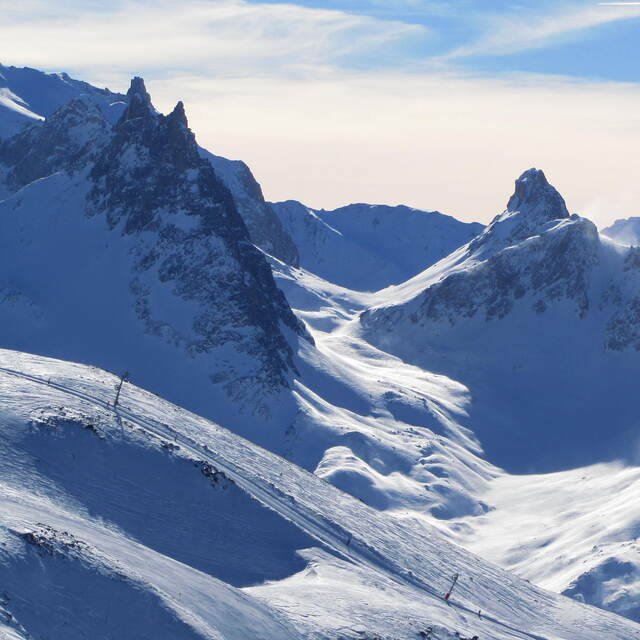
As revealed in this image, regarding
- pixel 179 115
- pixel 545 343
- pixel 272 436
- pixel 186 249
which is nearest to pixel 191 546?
pixel 272 436

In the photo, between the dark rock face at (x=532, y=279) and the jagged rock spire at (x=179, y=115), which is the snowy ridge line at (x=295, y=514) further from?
the dark rock face at (x=532, y=279)

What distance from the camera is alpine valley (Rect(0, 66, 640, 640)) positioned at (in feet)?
167

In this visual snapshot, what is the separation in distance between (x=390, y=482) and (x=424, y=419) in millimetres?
26301

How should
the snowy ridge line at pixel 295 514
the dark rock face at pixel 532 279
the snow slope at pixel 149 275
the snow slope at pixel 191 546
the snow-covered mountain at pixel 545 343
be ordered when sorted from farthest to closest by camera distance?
the dark rock face at pixel 532 279 → the snow-covered mountain at pixel 545 343 → the snow slope at pixel 149 275 → the snowy ridge line at pixel 295 514 → the snow slope at pixel 191 546

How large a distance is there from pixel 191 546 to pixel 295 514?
383 inches

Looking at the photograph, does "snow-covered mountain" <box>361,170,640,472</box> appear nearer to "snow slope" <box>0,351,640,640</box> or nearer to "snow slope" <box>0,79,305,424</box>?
"snow slope" <box>0,79,305,424</box>

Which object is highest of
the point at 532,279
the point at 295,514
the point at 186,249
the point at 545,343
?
the point at 532,279

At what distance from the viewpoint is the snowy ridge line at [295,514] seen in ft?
207

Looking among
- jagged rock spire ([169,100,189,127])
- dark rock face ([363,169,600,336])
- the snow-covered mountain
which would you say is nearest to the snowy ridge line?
the snow-covered mountain

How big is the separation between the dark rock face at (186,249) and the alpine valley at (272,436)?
0.35 meters

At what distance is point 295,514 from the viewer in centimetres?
6438

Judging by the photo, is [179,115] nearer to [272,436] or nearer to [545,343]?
[272,436]

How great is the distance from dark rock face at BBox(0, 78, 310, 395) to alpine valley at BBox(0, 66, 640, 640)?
1.15 feet

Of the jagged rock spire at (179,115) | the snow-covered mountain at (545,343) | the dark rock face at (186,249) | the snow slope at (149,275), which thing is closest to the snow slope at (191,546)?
the snow slope at (149,275)
